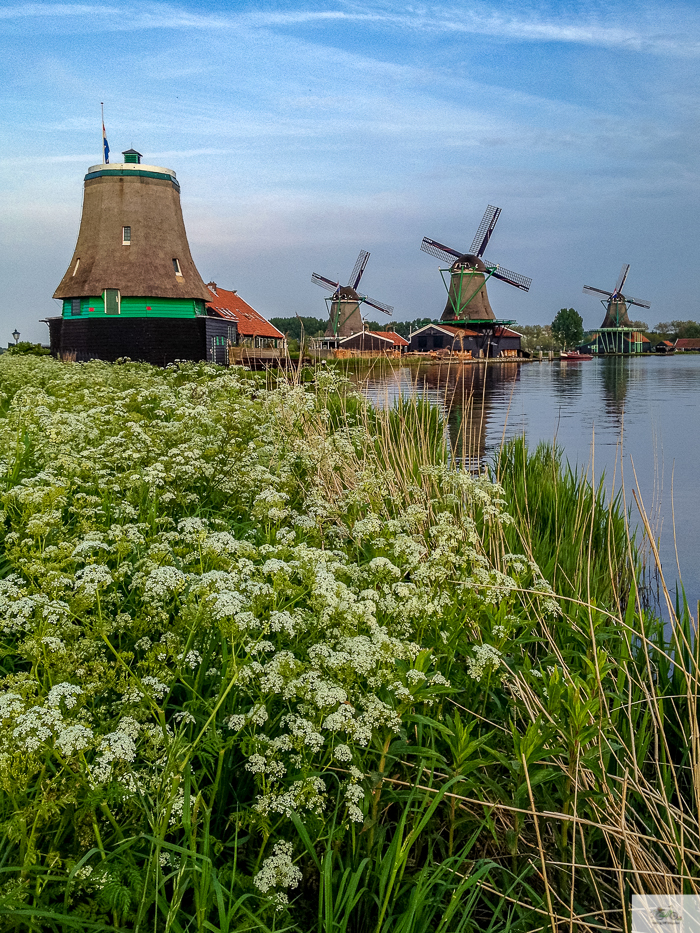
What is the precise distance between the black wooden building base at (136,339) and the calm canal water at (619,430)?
10.8m

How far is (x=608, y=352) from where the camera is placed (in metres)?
84.6

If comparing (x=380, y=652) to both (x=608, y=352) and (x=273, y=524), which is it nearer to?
(x=273, y=524)

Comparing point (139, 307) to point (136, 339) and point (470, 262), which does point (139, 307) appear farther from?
point (470, 262)

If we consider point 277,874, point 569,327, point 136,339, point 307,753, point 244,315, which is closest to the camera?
point 277,874

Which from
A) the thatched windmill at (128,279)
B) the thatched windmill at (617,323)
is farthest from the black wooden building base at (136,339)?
the thatched windmill at (617,323)

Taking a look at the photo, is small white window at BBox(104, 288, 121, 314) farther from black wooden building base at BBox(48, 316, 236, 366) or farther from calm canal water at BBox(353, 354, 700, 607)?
calm canal water at BBox(353, 354, 700, 607)

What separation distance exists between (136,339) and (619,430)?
18.8m

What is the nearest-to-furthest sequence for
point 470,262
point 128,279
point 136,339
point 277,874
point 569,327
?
point 277,874, point 128,279, point 136,339, point 470,262, point 569,327

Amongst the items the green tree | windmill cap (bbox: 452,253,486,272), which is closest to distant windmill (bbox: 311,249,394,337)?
windmill cap (bbox: 452,253,486,272)

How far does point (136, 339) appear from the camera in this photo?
89.6ft

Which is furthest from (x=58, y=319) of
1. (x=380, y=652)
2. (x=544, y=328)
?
(x=544, y=328)

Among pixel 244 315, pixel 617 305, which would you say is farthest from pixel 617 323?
pixel 244 315

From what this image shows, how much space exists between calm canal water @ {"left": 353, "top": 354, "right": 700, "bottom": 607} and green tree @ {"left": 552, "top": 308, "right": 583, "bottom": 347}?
65.7m

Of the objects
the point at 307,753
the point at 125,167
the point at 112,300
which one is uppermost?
the point at 125,167
